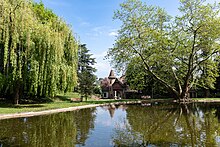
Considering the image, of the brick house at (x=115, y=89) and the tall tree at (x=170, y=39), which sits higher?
the tall tree at (x=170, y=39)

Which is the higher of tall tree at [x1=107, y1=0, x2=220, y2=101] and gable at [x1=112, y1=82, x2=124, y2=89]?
tall tree at [x1=107, y1=0, x2=220, y2=101]

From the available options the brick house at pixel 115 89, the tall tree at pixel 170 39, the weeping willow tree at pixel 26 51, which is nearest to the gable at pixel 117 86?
the brick house at pixel 115 89

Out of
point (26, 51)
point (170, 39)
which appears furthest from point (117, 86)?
point (26, 51)

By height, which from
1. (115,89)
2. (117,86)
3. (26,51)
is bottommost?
(115,89)

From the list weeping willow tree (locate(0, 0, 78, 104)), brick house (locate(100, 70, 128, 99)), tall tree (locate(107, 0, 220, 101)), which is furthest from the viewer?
brick house (locate(100, 70, 128, 99))

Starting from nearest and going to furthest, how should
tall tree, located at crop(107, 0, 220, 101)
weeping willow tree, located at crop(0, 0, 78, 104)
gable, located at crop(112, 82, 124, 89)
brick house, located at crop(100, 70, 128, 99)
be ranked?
weeping willow tree, located at crop(0, 0, 78, 104), tall tree, located at crop(107, 0, 220, 101), brick house, located at crop(100, 70, 128, 99), gable, located at crop(112, 82, 124, 89)

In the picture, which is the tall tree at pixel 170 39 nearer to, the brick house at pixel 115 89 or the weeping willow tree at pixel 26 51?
the weeping willow tree at pixel 26 51

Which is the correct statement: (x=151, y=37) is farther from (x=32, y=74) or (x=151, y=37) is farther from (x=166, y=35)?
(x=32, y=74)

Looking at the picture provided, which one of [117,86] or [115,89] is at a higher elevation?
[117,86]

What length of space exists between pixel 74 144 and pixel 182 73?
2897 cm

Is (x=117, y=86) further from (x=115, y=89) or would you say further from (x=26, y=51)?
(x=26, y=51)

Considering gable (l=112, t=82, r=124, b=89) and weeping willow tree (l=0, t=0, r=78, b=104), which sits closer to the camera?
weeping willow tree (l=0, t=0, r=78, b=104)

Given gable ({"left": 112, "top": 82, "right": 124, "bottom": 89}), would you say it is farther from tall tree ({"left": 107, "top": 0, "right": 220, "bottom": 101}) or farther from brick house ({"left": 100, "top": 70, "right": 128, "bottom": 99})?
tall tree ({"left": 107, "top": 0, "right": 220, "bottom": 101})

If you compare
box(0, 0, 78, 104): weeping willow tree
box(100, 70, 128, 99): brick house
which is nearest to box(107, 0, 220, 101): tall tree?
box(0, 0, 78, 104): weeping willow tree
